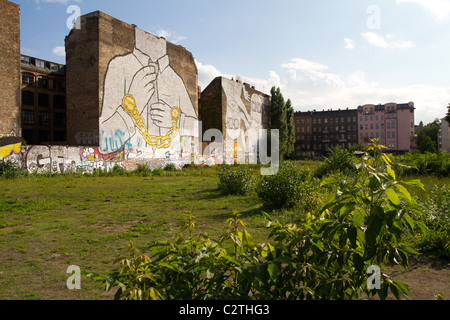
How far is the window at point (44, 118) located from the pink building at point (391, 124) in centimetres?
Answer: 7439

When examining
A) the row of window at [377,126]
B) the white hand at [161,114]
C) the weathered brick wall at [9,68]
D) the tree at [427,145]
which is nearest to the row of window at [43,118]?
the weathered brick wall at [9,68]

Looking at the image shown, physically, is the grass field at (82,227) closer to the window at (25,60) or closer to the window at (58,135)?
the window at (58,135)

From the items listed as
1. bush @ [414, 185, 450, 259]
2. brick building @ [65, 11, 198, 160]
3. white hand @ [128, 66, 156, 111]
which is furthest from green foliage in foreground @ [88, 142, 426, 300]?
white hand @ [128, 66, 156, 111]

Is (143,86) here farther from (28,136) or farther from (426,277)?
(28,136)

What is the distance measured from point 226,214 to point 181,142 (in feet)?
74.4

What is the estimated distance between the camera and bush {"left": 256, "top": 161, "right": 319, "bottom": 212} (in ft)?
27.0

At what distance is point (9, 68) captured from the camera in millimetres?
20656

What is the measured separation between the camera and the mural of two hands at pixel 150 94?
82.1 ft

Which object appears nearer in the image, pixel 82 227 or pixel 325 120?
pixel 82 227

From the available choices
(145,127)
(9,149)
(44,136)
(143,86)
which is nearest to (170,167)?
(145,127)

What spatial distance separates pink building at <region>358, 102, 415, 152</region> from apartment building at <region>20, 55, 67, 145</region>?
7300 centimetres

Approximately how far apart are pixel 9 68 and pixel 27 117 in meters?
27.0
